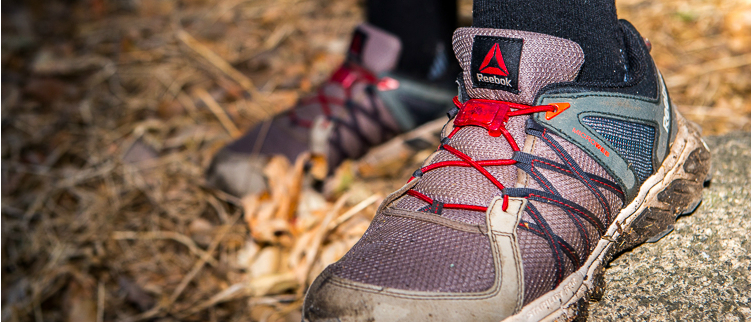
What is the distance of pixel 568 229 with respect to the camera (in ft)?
3.04

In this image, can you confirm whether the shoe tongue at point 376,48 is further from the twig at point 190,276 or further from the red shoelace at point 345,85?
the twig at point 190,276

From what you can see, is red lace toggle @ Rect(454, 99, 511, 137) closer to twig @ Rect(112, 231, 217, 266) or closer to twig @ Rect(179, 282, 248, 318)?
twig @ Rect(179, 282, 248, 318)

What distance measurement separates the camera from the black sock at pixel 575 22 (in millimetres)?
987

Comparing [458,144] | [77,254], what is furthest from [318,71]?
[458,144]

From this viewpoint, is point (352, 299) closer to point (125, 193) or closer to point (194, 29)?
point (125, 193)

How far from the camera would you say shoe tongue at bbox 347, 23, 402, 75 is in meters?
2.02

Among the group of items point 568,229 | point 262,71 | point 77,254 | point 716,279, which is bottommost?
point 77,254

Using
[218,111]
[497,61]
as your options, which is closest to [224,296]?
[497,61]

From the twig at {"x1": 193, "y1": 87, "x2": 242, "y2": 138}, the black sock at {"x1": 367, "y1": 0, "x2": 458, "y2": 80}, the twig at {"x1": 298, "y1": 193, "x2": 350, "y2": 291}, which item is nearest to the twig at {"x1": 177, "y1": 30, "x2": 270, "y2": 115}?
the twig at {"x1": 193, "y1": 87, "x2": 242, "y2": 138}

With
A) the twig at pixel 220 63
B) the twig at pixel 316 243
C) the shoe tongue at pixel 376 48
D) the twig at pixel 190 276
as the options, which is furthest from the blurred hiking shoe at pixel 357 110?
the twig at pixel 220 63

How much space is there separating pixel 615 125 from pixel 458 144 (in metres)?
0.33

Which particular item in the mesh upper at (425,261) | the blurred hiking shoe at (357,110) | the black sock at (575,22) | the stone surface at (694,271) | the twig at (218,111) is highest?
the black sock at (575,22)

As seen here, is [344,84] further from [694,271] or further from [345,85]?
[694,271]

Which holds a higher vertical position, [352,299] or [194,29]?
[352,299]
